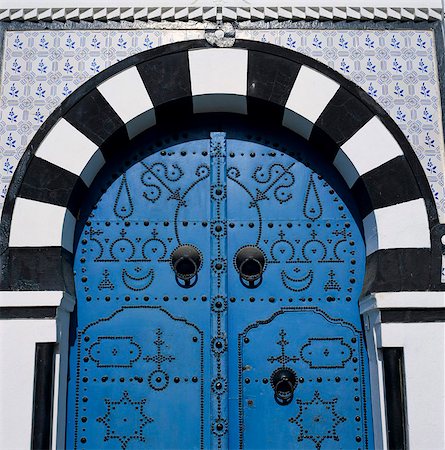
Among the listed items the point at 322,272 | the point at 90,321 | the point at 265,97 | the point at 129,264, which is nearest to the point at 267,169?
the point at 265,97

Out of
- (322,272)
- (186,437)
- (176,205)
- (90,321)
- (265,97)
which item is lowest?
(186,437)

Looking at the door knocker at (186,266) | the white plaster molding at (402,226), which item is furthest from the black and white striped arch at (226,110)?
the door knocker at (186,266)

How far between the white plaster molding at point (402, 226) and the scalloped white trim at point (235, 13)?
1040 millimetres

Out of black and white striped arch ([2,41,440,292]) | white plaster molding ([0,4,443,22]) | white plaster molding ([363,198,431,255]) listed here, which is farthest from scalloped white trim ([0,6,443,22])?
white plaster molding ([363,198,431,255])

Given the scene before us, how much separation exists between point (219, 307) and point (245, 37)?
55.9 inches

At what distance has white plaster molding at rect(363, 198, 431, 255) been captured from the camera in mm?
3428

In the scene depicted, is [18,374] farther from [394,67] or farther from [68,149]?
[394,67]

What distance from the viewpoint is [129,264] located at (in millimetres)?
3664

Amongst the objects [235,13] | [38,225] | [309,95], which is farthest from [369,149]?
[38,225]

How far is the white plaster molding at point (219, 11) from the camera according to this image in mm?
3740

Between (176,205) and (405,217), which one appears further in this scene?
(176,205)

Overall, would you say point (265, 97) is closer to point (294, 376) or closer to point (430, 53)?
point (430, 53)

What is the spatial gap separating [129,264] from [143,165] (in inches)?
21.5

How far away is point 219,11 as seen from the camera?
3752mm
